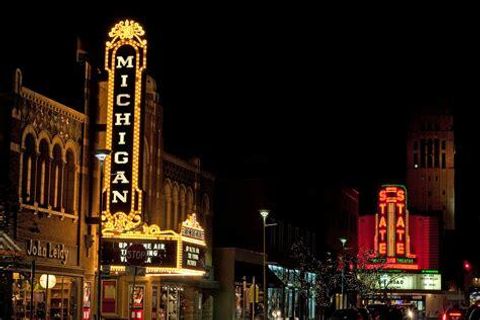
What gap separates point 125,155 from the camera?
135ft

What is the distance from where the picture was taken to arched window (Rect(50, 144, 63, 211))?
38.4 metres

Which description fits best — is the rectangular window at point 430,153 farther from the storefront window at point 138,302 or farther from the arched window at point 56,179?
the arched window at point 56,179

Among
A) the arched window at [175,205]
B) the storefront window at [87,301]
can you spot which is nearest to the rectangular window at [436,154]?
the arched window at [175,205]

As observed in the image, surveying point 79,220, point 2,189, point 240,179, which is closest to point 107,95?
point 79,220

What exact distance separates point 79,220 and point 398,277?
266 ft

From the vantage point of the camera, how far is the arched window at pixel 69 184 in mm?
39719

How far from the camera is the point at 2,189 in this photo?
85.8ft

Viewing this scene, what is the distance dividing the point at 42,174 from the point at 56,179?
130 cm

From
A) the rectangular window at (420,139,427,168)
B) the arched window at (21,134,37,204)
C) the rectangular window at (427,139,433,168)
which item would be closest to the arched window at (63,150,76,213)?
the arched window at (21,134,37,204)

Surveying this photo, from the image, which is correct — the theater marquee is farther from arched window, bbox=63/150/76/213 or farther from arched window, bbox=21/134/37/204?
arched window, bbox=21/134/37/204

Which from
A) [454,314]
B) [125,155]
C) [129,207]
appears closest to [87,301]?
[129,207]

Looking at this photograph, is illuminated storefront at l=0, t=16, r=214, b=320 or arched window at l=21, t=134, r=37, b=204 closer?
arched window at l=21, t=134, r=37, b=204

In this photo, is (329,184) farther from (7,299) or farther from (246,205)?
(7,299)

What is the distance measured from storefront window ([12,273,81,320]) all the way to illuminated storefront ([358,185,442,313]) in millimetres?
77983
